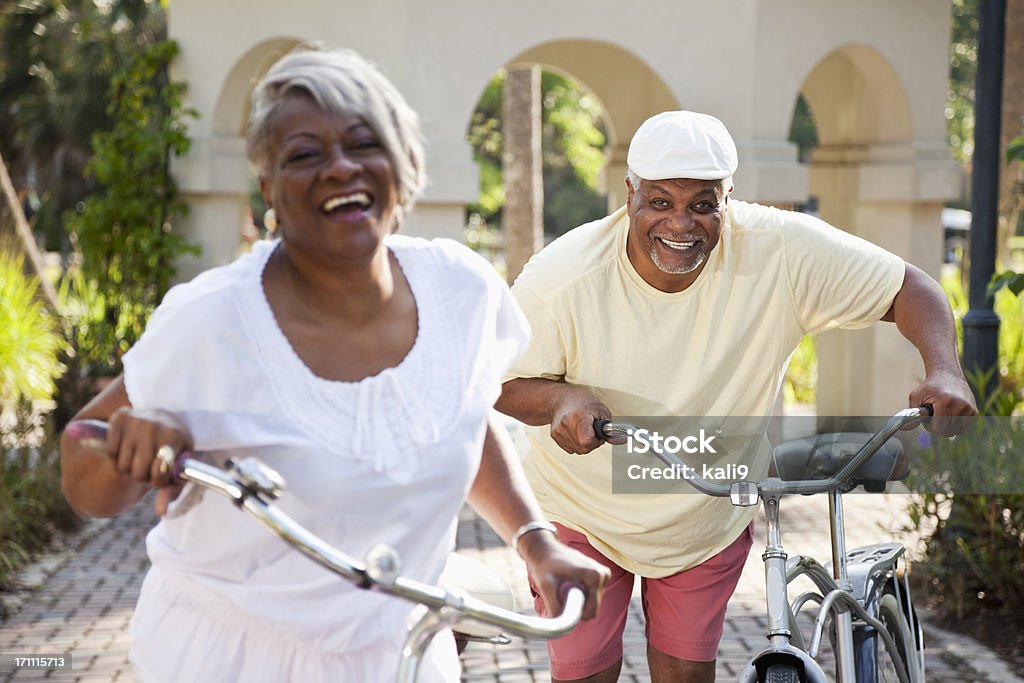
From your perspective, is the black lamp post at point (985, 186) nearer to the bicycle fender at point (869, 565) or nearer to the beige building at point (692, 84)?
the beige building at point (692, 84)

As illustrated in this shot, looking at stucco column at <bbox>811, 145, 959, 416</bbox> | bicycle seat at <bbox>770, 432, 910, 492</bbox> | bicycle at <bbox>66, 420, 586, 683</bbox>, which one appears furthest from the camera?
stucco column at <bbox>811, 145, 959, 416</bbox>

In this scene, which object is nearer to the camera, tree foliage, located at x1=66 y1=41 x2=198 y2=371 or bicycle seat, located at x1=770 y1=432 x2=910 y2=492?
bicycle seat, located at x1=770 y1=432 x2=910 y2=492

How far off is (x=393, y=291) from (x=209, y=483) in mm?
574

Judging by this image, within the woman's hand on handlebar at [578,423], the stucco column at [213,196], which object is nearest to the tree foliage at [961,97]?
the stucco column at [213,196]

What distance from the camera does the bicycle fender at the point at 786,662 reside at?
9.64ft

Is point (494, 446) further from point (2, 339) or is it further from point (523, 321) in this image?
point (2, 339)

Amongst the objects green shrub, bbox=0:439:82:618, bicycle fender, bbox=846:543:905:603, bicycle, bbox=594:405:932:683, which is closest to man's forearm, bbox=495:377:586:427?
bicycle, bbox=594:405:932:683

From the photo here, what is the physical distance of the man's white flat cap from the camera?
11.0 ft

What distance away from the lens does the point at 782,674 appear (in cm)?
295

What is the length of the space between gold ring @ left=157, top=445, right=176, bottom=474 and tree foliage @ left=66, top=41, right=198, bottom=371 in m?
8.73

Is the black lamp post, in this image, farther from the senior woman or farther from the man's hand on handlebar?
the senior woman

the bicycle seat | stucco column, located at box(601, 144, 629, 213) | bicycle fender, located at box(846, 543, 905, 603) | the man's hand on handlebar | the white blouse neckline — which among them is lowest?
bicycle fender, located at box(846, 543, 905, 603)

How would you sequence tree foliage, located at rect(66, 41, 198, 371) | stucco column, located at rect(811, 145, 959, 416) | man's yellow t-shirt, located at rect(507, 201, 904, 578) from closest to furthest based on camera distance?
man's yellow t-shirt, located at rect(507, 201, 904, 578) → tree foliage, located at rect(66, 41, 198, 371) → stucco column, located at rect(811, 145, 959, 416)

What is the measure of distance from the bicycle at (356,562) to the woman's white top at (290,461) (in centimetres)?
13
